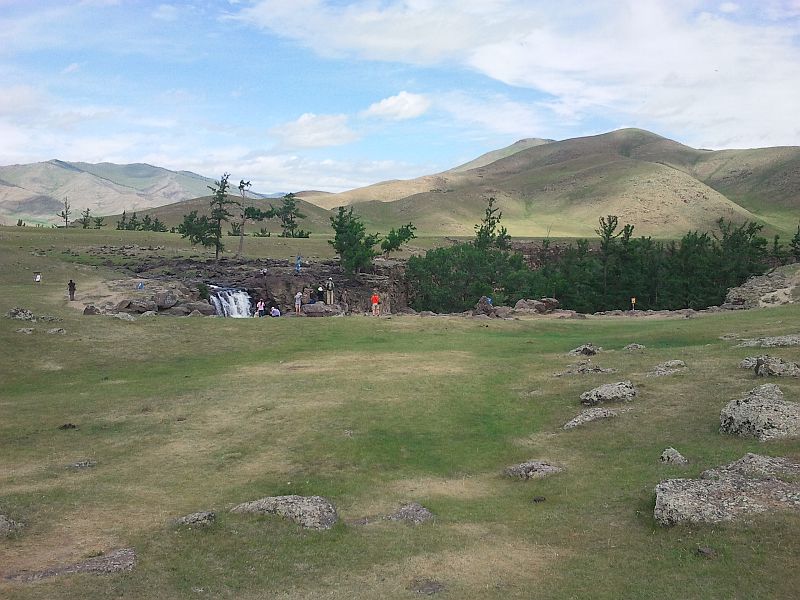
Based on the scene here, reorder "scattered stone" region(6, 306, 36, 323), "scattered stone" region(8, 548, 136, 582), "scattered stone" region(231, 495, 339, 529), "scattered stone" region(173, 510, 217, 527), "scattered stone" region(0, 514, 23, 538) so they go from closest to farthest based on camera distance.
Result: "scattered stone" region(8, 548, 136, 582) → "scattered stone" region(0, 514, 23, 538) → "scattered stone" region(173, 510, 217, 527) → "scattered stone" region(231, 495, 339, 529) → "scattered stone" region(6, 306, 36, 323)

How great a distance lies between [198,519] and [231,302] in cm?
4849

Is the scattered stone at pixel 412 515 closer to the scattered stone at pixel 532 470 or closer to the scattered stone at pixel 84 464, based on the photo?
the scattered stone at pixel 532 470

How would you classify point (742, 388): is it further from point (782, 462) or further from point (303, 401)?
point (303, 401)

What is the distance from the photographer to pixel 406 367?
98.7 feet

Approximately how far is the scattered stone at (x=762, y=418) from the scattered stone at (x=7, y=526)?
17159mm

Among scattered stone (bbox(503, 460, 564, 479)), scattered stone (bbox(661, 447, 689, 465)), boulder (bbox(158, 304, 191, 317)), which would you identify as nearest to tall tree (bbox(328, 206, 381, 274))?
boulder (bbox(158, 304, 191, 317))

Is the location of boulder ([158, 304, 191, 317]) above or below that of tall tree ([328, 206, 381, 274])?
below

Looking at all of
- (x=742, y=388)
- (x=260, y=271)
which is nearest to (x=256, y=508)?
(x=742, y=388)

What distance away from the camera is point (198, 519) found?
13.9 m

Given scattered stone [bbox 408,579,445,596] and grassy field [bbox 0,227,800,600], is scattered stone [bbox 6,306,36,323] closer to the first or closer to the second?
grassy field [bbox 0,227,800,600]

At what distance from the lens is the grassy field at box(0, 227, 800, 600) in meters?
11.8

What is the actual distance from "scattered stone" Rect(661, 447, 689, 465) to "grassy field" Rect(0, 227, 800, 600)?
0.33 m

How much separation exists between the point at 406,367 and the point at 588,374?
828cm

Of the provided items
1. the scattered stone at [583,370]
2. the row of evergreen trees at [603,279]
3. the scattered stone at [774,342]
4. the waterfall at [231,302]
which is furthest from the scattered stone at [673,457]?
Result: the row of evergreen trees at [603,279]
